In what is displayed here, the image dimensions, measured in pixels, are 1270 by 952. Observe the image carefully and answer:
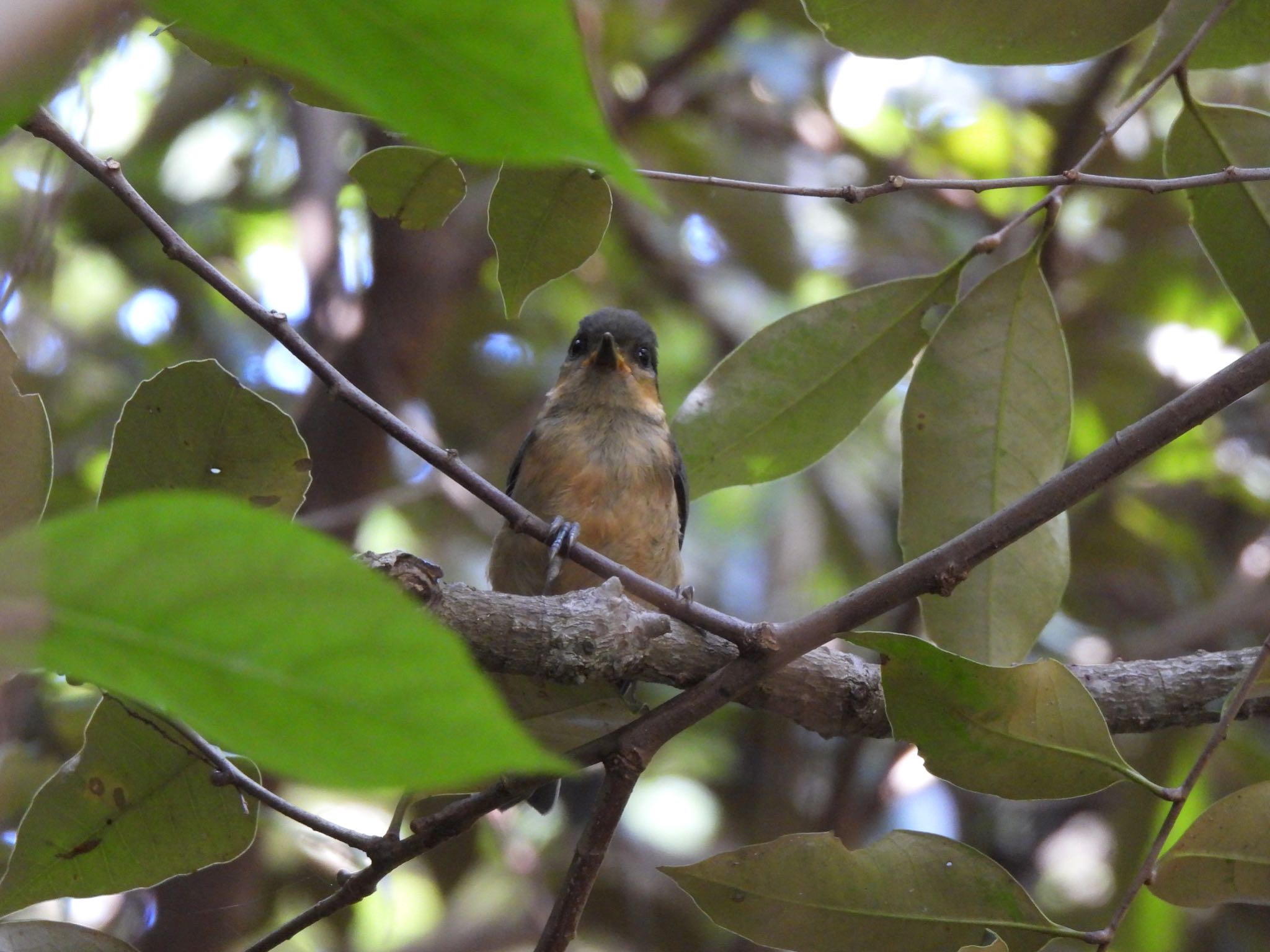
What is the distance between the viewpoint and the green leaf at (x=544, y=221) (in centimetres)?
183

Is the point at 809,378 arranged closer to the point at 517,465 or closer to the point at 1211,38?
the point at 1211,38

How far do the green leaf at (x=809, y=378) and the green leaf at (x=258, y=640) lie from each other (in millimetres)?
1572

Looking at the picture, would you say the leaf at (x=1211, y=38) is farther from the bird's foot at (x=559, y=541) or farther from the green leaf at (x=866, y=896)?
the green leaf at (x=866, y=896)

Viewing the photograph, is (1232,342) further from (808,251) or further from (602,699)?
(602,699)

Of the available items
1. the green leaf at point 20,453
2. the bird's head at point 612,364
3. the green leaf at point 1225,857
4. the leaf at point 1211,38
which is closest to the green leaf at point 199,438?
the green leaf at point 20,453

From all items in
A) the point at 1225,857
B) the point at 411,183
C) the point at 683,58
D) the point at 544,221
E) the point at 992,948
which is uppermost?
the point at 683,58

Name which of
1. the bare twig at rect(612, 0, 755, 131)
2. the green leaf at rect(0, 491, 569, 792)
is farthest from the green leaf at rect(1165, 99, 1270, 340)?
the bare twig at rect(612, 0, 755, 131)

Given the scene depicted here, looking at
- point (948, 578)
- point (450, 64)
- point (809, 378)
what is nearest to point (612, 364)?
point (809, 378)

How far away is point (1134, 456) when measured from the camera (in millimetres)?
1573

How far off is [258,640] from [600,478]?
2.51 metres

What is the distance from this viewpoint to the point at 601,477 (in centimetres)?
316

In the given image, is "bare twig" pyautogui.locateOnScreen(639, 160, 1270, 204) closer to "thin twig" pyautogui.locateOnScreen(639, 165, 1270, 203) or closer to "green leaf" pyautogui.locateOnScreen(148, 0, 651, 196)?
"thin twig" pyautogui.locateOnScreen(639, 165, 1270, 203)

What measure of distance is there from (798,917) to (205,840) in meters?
0.82

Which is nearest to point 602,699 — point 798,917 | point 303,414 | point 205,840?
point 798,917
